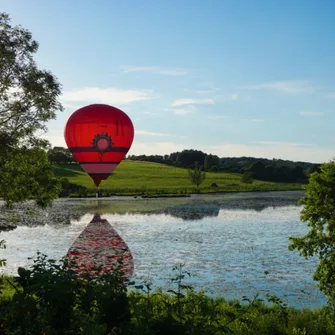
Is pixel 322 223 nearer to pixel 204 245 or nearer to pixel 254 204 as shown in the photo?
pixel 204 245

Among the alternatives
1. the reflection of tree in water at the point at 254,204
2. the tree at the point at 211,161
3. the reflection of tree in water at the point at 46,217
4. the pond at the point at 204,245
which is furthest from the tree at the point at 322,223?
the tree at the point at 211,161

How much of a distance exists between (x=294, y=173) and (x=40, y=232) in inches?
3695

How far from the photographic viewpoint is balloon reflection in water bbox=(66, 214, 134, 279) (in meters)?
18.0

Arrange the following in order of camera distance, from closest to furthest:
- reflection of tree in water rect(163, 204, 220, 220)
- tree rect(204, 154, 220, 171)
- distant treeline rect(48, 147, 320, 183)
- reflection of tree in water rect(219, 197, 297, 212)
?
reflection of tree in water rect(163, 204, 220, 220) → reflection of tree in water rect(219, 197, 297, 212) → distant treeline rect(48, 147, 320, 183) → tree rect(204, 154, 220, 171)

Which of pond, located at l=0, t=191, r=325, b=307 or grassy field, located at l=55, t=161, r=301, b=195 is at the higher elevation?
grassy field, located at l=55, t=161, r=301, b=195

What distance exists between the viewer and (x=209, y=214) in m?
37.9

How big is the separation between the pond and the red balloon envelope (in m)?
4.52

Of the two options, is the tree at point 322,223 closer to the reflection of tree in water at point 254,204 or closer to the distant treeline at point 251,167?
the reflection of tree in water at point 254,204

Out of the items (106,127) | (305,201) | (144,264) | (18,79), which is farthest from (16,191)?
(106,127)

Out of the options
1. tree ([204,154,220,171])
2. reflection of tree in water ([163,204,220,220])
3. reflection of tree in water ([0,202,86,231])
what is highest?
tree ([204,154,220,171])

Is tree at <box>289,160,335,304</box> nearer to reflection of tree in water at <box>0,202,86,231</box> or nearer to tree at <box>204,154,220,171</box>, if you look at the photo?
reflection of tree in water at <box>0,202,86,231</box>

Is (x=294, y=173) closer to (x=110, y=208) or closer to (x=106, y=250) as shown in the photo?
(x=110, y=208)

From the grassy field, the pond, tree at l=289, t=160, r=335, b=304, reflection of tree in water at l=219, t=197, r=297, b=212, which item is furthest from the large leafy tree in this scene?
the grassy field

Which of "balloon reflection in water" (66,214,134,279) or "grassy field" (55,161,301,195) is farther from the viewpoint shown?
"grassy field" (55,161,301,195)
